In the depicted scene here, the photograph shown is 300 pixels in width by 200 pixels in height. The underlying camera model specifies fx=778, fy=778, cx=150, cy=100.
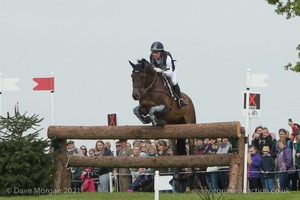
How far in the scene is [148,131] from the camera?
16.1m

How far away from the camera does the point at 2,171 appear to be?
1606cm

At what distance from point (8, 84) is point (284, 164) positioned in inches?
259

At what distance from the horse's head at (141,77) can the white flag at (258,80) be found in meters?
2.09

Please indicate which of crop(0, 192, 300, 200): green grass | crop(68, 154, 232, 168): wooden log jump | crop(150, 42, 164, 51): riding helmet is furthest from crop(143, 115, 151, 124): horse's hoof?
crop(0, 192, 300, 200): green grass

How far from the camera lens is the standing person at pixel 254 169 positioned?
1842 centimetres

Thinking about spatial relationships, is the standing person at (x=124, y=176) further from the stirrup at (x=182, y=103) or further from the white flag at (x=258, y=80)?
the white flag at (x=258, y=80)

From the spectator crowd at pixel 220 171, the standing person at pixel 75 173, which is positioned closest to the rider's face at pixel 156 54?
the spectator crowd at pixel 220 171

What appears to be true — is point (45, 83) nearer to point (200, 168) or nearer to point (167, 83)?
point (167, 83)

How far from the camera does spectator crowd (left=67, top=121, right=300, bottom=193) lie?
18.0m

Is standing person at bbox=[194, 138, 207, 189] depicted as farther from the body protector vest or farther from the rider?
the body protector vest

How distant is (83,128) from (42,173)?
133 centimetres

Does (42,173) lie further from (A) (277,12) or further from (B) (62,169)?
(A) (277,12)

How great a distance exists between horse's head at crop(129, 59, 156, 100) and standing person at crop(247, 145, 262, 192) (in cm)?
355

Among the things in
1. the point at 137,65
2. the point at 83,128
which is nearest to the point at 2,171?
the point at 83,128
